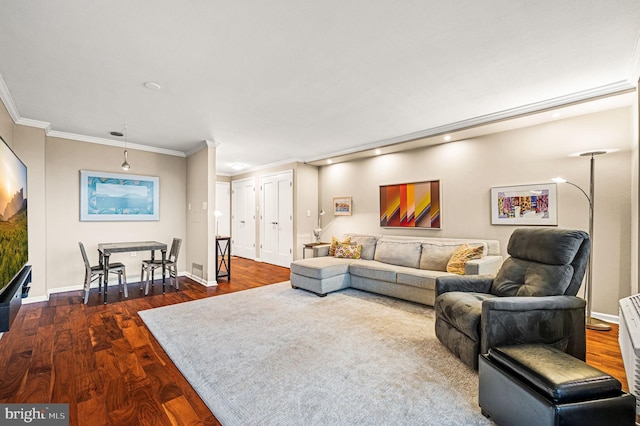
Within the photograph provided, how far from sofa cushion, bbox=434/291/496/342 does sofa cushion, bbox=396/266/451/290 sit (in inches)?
36.7

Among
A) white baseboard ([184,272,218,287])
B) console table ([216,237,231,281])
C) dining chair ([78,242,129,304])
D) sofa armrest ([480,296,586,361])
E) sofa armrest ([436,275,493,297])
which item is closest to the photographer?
sofa armrest ([480,296,586,361])

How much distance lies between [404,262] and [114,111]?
4335 millimetres

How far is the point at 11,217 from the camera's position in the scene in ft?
6.73

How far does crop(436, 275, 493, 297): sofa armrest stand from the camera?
9.05ft

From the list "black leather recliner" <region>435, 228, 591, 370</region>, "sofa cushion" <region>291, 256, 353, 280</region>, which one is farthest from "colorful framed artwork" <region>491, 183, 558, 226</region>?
"sofa cushion" <region>291, 256, 353, 280</region>

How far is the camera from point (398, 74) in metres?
2.67

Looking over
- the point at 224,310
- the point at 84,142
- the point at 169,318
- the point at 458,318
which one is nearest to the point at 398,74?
the point at 458,318

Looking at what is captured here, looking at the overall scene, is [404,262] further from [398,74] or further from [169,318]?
[169,318]

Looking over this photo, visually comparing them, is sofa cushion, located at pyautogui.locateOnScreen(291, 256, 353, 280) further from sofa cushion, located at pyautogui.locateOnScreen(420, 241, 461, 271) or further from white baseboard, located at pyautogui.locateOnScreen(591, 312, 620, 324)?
white baseboard, located at pyautogui.locateOnScreen(591, 312, 620, 324)

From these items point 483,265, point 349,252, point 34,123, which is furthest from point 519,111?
point 34,123

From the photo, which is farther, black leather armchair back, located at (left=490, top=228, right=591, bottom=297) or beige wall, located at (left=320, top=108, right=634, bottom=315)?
beige wall, located at (left=320, top=108, right=634, bottom=315)

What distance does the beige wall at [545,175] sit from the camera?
3225mm

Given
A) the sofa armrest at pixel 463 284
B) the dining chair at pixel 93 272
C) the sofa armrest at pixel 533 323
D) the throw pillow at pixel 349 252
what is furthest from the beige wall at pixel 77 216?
the sofa armrest at pixel 533 323

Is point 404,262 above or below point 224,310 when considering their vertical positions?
above
